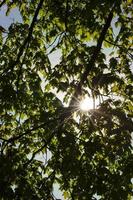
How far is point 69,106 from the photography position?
835cm

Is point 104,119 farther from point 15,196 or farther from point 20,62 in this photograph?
point 20,62

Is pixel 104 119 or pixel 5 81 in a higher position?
pixel 5 81

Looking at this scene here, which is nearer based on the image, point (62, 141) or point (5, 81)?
point (62, 141)

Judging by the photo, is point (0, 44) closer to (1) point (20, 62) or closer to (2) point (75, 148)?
(1) point (20, 62)

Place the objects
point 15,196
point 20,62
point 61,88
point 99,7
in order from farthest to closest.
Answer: point 20,62 → point 61,88 → point 99,7 → point 15,196

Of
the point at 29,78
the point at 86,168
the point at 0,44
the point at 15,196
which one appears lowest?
the point at 15,196

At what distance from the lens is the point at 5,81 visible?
840cm

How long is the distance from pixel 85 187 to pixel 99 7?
3619 millimetres

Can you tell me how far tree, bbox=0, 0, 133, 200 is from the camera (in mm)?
7414

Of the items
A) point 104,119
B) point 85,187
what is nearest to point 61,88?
point 104,119

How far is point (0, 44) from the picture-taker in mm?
9461

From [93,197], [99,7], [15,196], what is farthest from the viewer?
[99,7]

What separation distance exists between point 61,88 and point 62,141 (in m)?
1.67

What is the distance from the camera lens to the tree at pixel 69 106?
7.41 metres
